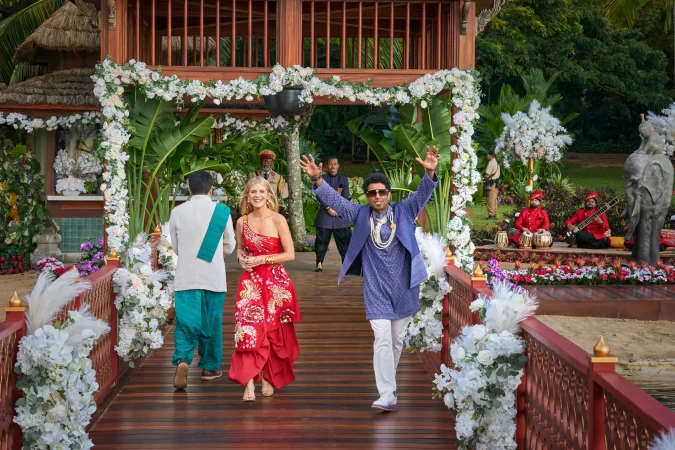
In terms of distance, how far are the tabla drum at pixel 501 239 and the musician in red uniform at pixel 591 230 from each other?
1377 mm

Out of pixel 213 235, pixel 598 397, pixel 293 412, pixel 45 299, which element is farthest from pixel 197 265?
pixel 598 397

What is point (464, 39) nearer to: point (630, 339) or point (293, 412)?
point (630, 339)

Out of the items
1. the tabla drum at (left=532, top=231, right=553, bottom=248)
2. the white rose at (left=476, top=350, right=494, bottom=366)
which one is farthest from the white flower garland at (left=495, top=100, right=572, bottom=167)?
the white rose at (left=476, top=350, right=494, bottom=366)

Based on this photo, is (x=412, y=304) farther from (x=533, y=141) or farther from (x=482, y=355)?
(x=533, y=141)

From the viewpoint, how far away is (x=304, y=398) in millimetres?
8344

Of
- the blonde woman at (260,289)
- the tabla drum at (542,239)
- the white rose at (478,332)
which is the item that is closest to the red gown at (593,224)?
the tabla drum at (542,239)

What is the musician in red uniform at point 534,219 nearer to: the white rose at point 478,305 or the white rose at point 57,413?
the white rose at point 478,305

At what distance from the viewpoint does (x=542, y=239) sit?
19578mm

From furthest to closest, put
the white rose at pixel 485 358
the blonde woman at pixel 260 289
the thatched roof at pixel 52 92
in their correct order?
the thatched roof at pixel 52 92 < the blonde woman at pixel 260 289 < the white rose at pixel 485 358

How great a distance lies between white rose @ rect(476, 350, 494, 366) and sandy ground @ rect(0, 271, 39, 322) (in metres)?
10.7

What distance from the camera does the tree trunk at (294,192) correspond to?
20.8 m

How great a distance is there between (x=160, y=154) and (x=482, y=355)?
7.13 meters

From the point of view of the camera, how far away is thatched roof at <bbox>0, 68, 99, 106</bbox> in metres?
17.5

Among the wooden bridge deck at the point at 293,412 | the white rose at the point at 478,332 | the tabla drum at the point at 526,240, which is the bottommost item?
the wooden bridge deck at the point at 293,412
